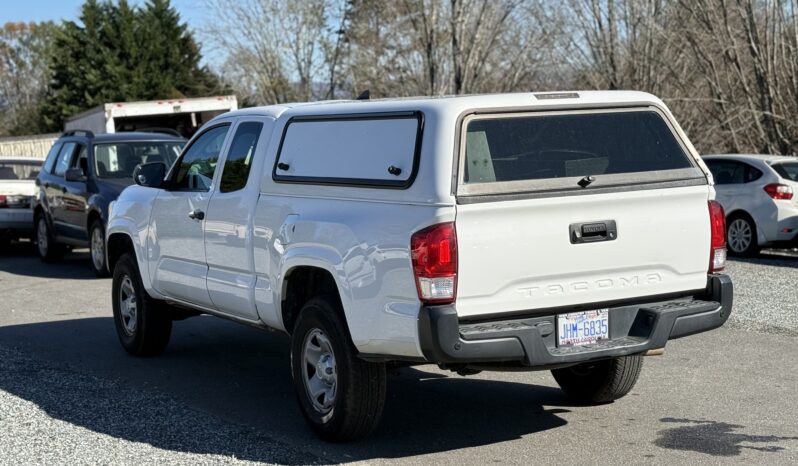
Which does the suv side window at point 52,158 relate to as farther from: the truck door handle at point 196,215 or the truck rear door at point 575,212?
the truck rear door at point 575,212

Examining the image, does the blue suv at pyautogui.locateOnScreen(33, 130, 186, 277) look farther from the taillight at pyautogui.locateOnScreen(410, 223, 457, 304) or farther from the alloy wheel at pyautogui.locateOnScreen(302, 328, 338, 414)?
the taillight at pyautogui.locateOnScreen(410, 223, 457, 304)

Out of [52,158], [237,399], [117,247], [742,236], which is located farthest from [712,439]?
[52,158]

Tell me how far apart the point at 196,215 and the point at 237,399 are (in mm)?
1347

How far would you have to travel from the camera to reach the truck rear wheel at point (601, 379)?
6.88m

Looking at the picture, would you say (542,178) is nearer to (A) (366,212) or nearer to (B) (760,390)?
(A) (366,212)

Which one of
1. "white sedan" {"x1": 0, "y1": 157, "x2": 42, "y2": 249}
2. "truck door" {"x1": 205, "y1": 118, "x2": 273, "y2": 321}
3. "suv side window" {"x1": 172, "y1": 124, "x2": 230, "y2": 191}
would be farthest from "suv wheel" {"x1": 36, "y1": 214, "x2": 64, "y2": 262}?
"truck door" {"x1": 205, "y1": 118, "x2": 273, "y2": 321}

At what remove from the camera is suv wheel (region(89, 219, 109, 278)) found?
48.1 feet

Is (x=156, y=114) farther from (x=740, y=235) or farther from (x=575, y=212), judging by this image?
(x=575, y=212)

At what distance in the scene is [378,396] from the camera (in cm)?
606

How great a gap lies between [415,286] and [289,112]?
6.60ft

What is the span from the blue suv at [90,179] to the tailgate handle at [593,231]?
32.9 ft

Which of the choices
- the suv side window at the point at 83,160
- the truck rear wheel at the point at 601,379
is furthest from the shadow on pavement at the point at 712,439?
the suv side window at the point at 83,160

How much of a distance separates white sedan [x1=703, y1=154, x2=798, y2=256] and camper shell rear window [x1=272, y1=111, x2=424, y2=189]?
10.6 metres

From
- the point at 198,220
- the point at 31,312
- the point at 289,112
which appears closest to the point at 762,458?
the point at 289,112
